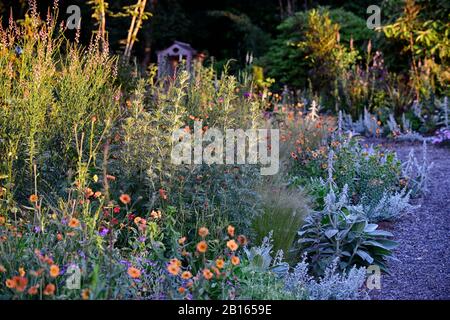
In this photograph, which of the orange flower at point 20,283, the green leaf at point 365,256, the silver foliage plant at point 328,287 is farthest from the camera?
the green leaf at point 365,256

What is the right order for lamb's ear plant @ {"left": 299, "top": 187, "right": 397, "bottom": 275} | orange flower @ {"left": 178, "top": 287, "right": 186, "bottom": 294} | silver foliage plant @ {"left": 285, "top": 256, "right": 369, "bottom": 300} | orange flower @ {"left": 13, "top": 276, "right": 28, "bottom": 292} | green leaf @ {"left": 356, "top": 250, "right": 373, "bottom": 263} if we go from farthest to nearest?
lamb's ear plant @ {"left": 299, "top": 187, "right": 397, "bottom": 275} → green leaf @ {"left": 356, "top": 250, "right": 373, "bottom": 263} → silver foliage plant @ {"left": 285, "top": 256, "right": 369, "bottom": 300} → orange flower @ {"left": 178, "top": 287, "right": 186, "bottom": 294} → orange flower @ {"left": 13, "top": 276, "right": 28, "bottom": 292}

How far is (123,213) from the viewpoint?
3.95 meters

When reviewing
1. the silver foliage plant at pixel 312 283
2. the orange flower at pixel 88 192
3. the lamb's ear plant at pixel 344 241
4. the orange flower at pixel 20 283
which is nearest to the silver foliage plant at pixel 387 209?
the lamb's ear plant at pixel 344 241

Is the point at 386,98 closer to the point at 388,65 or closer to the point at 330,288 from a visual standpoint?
the point at 388,65

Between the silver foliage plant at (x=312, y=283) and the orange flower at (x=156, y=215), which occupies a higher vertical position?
the orange flower at (x=156, y=215)

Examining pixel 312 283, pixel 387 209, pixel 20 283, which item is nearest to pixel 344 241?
pixel 312 283

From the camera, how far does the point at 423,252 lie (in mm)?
4395

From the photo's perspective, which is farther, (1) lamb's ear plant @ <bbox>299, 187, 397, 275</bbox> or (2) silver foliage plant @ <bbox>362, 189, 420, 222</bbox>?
(2) silver foliage plant @ <bbox>362, 189, 420, 222</bbox>

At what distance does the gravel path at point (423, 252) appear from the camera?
3.74 m

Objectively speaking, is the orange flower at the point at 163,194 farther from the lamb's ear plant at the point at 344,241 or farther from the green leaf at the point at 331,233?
the green leaf at the point at 331,233

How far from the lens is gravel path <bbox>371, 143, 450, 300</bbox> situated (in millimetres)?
3742

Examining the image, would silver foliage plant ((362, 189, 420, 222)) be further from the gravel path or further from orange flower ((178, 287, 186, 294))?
orange flower ((178, 287, 186, 294))

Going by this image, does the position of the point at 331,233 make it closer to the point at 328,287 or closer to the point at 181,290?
the point at 328,287

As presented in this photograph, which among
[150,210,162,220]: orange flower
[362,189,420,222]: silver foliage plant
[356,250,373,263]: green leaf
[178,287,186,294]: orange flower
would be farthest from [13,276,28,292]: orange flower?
[362,189,420,222]: silver foliage plant
